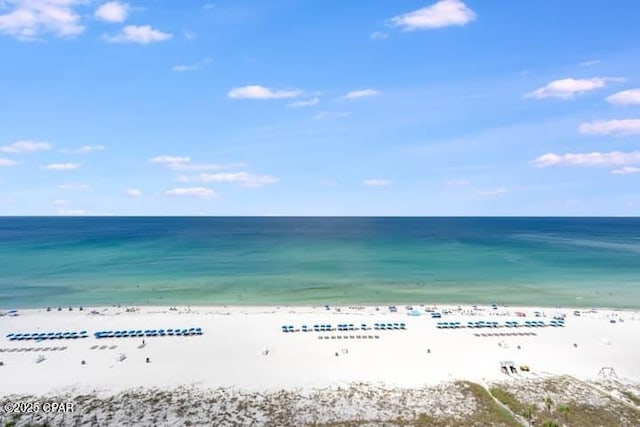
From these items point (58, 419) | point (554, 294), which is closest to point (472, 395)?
point (58, 419)

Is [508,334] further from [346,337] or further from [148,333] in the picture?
[148,333]

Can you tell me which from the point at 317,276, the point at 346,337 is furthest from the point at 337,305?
the point at 317,276

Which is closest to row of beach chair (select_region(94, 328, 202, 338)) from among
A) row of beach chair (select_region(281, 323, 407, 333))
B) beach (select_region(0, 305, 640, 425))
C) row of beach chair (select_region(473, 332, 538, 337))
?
beach (select_region(0, 305, 640, 425))

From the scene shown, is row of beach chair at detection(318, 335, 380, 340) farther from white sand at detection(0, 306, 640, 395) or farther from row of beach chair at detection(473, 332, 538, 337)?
row of beach chair at detection(473, 332, 538, 337)

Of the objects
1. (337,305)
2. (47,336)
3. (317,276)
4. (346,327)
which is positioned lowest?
(337,305)

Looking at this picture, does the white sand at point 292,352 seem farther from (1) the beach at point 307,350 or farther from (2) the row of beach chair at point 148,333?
(2) the row of beach chair at point 148,333

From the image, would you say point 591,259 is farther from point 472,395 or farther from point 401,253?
point 472,395
